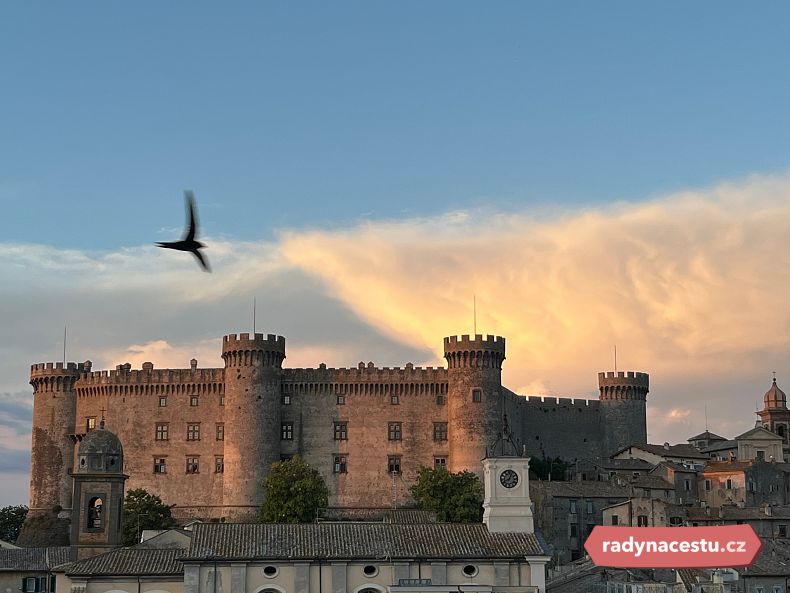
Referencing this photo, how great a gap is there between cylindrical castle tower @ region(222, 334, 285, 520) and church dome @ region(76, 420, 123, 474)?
134 feet

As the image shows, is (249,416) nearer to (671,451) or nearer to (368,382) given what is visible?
(368,382)

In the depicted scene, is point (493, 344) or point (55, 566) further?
point (493, 344)

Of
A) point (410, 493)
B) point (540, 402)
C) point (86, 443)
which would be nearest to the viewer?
point (86, 443)

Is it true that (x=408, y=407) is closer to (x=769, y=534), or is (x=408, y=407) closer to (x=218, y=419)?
(x=218, y=419)

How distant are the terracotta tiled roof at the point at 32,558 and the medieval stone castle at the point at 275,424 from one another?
39533 mm

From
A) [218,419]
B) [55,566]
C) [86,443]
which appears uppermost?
[218,419]

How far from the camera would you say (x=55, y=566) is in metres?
77.0

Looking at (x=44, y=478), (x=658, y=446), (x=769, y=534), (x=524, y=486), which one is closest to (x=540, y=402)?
(x=658, y=446)

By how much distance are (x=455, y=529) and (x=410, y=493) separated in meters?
48.4

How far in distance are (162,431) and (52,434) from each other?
11.5m

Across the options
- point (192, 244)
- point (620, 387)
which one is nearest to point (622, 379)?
point (620, 387)

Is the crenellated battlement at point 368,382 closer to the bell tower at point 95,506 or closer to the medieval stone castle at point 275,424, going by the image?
the medieval stone castle at point 275,424

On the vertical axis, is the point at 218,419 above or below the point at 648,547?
above

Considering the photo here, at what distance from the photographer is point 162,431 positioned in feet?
410
